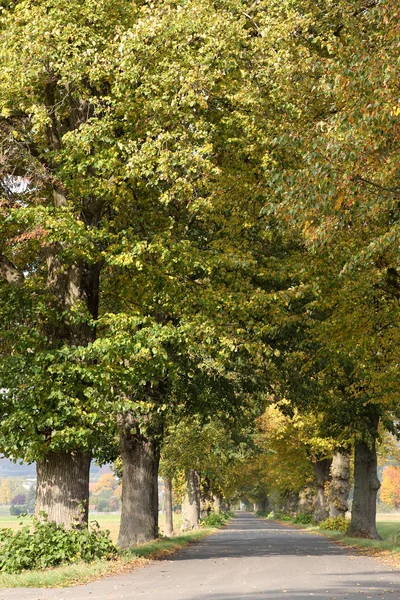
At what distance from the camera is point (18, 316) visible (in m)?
20.2

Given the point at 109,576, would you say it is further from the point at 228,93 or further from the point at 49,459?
the point at 228,93

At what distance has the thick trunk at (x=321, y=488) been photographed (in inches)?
2207

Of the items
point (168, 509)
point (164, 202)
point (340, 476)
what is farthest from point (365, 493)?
point (164, 202)

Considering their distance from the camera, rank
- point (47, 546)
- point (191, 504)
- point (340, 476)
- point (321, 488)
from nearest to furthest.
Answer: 1. point (47, 546)
2. point (340, 476)
3. point (191, 504)
4. point (321, 488)

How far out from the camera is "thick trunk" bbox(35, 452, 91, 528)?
19562 millimetres

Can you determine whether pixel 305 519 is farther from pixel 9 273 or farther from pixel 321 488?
pixel 9 273

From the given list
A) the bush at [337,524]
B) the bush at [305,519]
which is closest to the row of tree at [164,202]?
the bush at [337,524]

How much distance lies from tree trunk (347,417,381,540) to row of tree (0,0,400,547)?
1181 centimetres

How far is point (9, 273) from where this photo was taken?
20.7 meters

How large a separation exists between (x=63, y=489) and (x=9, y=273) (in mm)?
5146

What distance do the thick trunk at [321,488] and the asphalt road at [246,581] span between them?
108 feet

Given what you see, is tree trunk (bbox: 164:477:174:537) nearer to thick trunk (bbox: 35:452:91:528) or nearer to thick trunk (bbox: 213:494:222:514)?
thick trunk (bbox: 35:452:91:528)

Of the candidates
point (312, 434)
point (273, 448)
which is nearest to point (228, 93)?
point (312, 434)

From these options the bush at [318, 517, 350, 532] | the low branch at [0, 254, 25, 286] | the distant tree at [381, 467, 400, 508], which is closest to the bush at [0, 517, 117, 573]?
the low branch at [0, 254, 25, 286]
